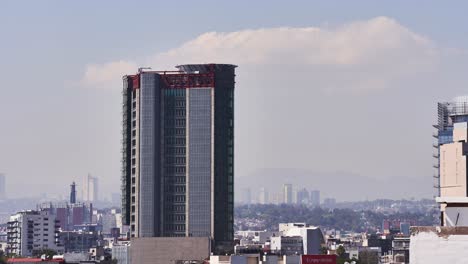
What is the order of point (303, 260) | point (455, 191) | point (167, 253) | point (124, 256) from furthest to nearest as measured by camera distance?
1. point (124, 256)
2. point (167, 253)
3. point (455, 191)
4. point (303, 260)

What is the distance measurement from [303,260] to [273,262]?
154 feet

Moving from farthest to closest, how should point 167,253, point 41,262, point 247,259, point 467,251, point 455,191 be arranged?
point 167,253, point 41,262, point 455,191, point 247,259, point 467,251

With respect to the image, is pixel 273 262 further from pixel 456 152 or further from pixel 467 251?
pixel 467 251

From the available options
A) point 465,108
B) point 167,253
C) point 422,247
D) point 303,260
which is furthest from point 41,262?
point 422,247

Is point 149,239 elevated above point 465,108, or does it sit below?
below

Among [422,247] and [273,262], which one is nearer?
[422,247]

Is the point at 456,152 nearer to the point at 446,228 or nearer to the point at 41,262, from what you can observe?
the point at 41,262

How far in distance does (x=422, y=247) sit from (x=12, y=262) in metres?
146

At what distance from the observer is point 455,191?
491 feet

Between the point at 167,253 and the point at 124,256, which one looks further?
the point at 124,256

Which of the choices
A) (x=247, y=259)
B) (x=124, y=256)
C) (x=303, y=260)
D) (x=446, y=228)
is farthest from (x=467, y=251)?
(x=124, y=256)

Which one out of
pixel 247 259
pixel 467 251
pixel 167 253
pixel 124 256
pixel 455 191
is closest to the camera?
pixel 467 251

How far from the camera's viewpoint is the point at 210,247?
189625 millimetres

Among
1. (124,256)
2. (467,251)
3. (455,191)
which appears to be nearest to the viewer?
(467,251)
